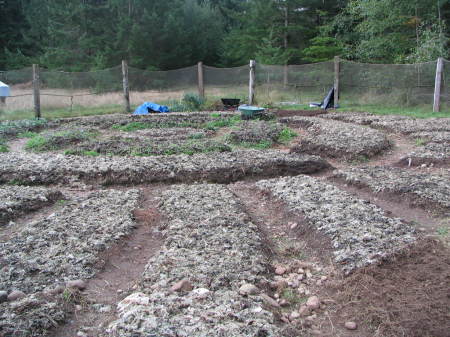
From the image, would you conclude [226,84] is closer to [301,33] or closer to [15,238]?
[301,33]

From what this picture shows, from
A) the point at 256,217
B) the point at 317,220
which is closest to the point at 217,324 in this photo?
the point at 317,220

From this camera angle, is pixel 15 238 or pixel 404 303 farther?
pixel 15 238

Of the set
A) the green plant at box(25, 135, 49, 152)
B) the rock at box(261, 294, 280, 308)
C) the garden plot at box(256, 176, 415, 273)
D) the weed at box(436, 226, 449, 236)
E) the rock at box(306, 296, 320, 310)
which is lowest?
the rock at box(306, 296, 320, 310)

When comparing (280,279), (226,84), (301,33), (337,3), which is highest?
(337,3)

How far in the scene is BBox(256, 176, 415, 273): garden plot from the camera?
3.81 meters

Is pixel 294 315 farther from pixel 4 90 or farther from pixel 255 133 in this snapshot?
pixel 4 90

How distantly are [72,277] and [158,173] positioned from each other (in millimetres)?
3422

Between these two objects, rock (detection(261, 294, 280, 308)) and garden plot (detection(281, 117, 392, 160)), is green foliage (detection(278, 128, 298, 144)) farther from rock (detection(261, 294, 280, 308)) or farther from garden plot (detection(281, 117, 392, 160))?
rock (detection(261, 294, 280, 308))

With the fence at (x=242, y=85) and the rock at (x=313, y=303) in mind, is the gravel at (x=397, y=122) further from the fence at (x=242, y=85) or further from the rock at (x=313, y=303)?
the rock at (x=313, y=303)

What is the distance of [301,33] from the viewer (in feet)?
85.4

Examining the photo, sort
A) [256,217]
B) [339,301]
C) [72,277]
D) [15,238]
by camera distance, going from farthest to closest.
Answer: [256,217], [15,238], [72,277], [339,301]

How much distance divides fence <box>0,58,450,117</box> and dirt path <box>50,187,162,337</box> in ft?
36.6

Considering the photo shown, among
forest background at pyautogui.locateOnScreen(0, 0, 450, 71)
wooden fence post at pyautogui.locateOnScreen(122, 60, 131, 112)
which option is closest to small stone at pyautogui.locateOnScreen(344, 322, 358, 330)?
wooden fence post at pyautogui.locateOnScreen(122, 60, 131, 112)

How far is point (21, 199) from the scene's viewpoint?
5.65 metres
